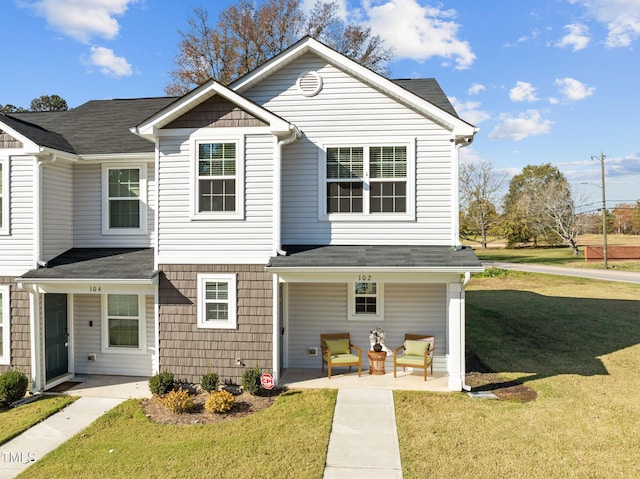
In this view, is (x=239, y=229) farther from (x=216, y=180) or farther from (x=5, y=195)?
(x=5, y=195)

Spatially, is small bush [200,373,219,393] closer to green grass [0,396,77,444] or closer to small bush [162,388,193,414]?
small bush [162,388,193,414]

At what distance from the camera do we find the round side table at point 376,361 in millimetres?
10055

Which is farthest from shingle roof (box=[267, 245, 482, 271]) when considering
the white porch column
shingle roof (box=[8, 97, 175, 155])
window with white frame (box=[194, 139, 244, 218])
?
shingle roof (box=[8, 97, 175, 155])

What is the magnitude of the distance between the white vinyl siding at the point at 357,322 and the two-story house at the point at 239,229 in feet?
0.12

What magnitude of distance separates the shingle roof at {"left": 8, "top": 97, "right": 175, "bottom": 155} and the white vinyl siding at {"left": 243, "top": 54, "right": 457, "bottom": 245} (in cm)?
379

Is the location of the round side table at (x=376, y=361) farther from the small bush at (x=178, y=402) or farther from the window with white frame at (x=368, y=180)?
the small bush at (x=178, y=402)

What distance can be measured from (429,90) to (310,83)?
3873mm

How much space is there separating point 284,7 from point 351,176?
21.9 meters

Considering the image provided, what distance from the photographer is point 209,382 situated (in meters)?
8.70

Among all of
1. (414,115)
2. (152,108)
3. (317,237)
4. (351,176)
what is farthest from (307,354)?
(152,108)

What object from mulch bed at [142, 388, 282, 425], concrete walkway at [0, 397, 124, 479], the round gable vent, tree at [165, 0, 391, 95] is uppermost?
tree at [165, 0, 391, 95]

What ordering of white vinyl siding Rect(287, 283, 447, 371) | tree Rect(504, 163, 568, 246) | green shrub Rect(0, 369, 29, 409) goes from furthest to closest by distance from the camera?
tree Rect(504, 163, 568, 246)
white vinyl siding Rect(287, 283, 447, 371)
green shrub Rect(0, 369, 29, 409)

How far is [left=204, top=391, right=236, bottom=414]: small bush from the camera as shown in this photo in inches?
312

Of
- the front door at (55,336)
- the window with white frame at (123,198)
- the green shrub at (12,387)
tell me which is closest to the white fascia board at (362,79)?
the window with white frame at (123,198)
